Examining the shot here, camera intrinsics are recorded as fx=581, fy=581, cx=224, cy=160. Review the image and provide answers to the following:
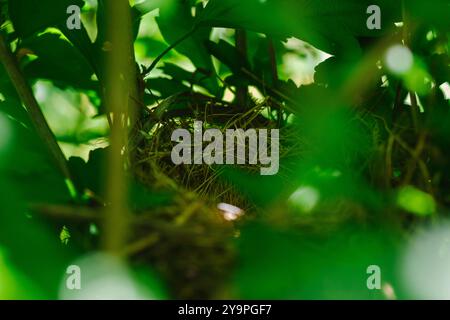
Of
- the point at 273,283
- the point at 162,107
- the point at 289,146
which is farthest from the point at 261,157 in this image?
the point at 273,283

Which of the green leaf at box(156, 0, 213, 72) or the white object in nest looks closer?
the white object in nest

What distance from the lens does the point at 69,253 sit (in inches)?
20.1

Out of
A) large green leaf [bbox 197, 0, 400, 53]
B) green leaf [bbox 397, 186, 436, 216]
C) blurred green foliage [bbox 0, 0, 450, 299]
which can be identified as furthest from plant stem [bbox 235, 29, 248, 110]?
green leaf [bbox 397, 186, 436, 216]

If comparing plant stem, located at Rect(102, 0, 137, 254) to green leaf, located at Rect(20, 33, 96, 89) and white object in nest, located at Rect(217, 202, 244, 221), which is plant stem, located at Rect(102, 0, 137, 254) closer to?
white object in nest, located at Rect(217, 202, 244, 221)

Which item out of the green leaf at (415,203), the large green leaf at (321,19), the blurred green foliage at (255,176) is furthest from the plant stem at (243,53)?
the green leaf at (415,203)

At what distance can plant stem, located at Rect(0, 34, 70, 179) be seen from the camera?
76 cm

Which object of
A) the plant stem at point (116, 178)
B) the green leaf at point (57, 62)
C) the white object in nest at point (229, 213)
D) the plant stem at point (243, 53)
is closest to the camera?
the plant stem at point (116, 178)

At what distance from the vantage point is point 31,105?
31.7 inches

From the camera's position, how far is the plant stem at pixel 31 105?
2.49 ft

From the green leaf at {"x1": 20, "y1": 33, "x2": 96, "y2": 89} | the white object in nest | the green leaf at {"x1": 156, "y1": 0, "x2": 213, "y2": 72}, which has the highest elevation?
the green leaf at {"x1": 156, "y1": 0, "x2": 213, "y2": 72}

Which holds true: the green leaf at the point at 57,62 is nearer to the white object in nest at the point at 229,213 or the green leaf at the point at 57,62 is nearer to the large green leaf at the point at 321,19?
the large green leaf at the point at 321,19

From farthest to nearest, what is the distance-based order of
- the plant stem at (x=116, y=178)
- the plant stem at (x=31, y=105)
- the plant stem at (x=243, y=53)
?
the plant stem at (x=243, y=53) → the plant stem at (x=31, y=105) → the plant stem at (x=116, y=178)

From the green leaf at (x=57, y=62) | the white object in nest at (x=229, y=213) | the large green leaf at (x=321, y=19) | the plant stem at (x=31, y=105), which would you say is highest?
the green leaf at (x=57, y=62)

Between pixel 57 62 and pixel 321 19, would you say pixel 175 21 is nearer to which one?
pixel 57 62
